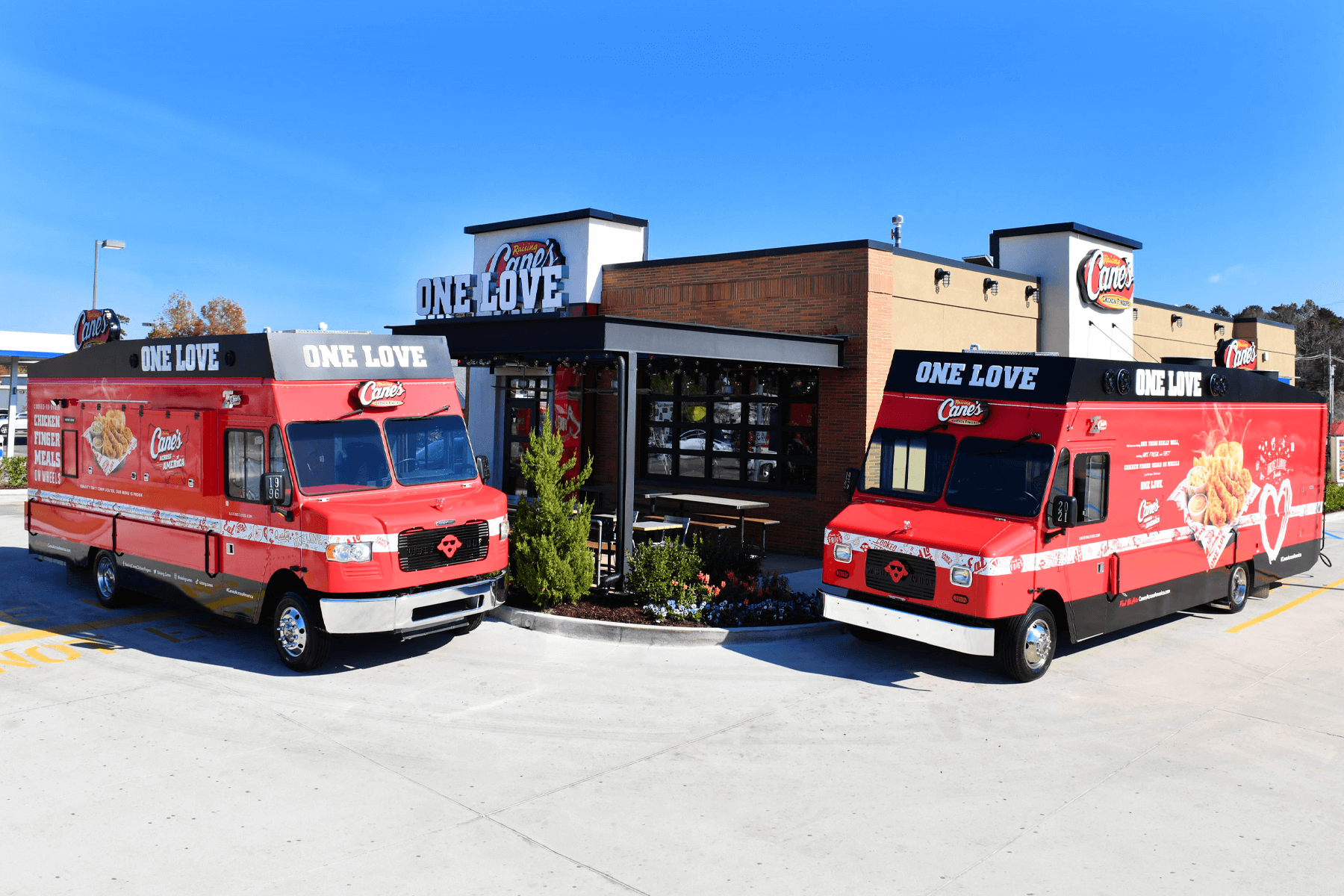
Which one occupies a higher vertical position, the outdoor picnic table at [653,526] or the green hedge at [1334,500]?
the outdoor picnic table at [653,526]

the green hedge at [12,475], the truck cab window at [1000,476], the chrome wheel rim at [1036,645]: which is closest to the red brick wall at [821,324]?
the truck cab window at [1000,476]

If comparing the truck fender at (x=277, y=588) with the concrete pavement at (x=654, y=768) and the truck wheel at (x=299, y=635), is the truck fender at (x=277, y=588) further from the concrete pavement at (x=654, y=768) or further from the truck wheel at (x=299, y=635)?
the concrete pavement at (x=654, y=768)

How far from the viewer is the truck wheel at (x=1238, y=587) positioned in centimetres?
1290

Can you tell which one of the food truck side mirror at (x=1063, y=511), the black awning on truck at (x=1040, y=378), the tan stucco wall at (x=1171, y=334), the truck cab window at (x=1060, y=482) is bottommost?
the food truck side mirror at (x=1063, y=511)

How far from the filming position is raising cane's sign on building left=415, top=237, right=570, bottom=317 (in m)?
21.2

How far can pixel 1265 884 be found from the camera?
5.43 metres

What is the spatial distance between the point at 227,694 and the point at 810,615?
6239 millimetres

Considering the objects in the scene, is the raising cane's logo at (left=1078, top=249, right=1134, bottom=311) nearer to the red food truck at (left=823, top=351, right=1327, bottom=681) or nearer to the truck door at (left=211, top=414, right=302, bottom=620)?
the red food truck at (left=823, top=351, right=1327, bottom=681)

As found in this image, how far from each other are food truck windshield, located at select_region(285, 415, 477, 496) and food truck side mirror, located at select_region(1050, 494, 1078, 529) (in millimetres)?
5994

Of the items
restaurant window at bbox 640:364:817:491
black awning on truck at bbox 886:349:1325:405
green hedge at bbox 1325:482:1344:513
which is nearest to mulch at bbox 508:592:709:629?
black awning on truck at bbox 886:349:1325:405

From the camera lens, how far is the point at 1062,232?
20750 millimetres

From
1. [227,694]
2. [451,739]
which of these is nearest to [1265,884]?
[451,739]

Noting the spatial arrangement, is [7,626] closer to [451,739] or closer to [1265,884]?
[451,739]

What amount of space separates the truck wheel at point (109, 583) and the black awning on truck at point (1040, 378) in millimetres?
9495
